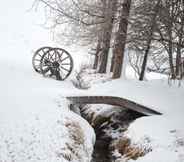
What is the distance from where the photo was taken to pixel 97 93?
1273 centimetres

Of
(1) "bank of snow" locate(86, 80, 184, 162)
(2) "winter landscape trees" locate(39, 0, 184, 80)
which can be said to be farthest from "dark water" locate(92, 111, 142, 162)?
(2) "winter landscape trees" locate(39, 0, 184, 80)

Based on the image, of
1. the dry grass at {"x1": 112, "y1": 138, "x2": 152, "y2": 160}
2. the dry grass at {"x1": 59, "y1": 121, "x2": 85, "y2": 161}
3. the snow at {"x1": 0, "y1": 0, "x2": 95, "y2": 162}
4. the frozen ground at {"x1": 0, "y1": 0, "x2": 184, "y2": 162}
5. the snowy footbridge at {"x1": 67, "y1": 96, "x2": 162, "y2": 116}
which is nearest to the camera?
the snow at {"x1": 0, "y1": 0, "x2": 95, "y2": 162}

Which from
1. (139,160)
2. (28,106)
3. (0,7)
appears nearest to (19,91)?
(28,106)

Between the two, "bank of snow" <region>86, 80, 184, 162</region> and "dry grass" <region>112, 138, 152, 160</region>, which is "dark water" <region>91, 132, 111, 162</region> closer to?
"dry grass" <region>112, 138, 152, 160</region>

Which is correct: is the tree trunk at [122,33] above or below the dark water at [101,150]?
above

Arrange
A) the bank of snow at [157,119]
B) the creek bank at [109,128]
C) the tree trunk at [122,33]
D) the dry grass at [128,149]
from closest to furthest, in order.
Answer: the bank of snow at [157,119] < the dry grass at [128,149] < the creek bank at [109,128] < the tree trunk at [122,33]

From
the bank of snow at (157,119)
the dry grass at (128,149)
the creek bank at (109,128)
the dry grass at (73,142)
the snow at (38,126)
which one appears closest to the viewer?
the snow at (38,126)

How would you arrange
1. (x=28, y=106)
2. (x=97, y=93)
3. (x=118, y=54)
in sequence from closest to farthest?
(x=28, y=106) < (x=97, y=93) < (x=118, y=54)

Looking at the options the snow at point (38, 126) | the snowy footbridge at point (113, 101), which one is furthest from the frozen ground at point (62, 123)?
the snowy footbridge at point (113, 101)

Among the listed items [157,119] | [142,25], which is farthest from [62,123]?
[142,25]

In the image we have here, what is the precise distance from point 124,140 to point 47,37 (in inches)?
1295

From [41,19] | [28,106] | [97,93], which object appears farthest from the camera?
[41,19]

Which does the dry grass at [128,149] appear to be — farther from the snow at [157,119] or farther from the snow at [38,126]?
the snow at [38,126]

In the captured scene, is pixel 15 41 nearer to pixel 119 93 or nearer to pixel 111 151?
pixel 119 93
